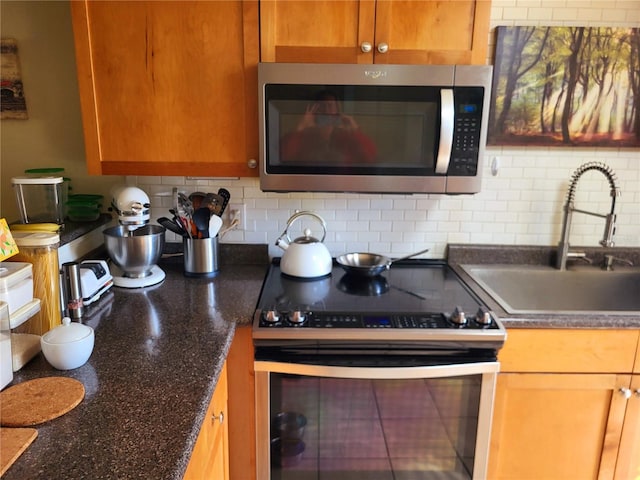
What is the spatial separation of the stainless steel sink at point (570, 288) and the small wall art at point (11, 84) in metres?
1.95

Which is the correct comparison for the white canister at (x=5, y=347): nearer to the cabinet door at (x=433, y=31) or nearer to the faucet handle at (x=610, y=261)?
the cabinet door at (x=433, y=31)

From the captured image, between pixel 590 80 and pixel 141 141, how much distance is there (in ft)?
5.85

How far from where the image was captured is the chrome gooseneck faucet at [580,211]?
1.90 metres

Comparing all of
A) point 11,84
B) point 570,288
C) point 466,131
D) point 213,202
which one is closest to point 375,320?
point 466,131

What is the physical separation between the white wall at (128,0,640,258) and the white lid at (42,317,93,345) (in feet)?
3.27

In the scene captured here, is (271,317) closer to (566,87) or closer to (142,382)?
(142,382)

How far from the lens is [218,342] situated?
4.42 feet

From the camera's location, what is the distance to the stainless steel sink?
2080 millimetres

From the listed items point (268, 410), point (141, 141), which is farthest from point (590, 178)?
point (141, 141)

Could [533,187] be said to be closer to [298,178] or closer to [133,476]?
[298,178]

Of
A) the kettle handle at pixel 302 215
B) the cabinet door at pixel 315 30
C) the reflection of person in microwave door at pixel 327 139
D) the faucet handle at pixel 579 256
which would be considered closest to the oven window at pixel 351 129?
the reflection of person in microwave door at pixel 327 139

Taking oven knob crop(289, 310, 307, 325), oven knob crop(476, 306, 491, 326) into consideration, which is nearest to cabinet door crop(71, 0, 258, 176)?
oven knob crop(289, 310, 307, 325)

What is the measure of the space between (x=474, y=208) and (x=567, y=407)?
869 mm

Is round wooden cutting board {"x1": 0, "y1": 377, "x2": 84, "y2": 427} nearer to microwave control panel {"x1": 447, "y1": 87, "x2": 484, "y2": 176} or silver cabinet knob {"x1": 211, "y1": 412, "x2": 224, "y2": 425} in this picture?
silver cabinet knob {"x1": 211, "y1": 412, "x2": 224, "y2": 425}
